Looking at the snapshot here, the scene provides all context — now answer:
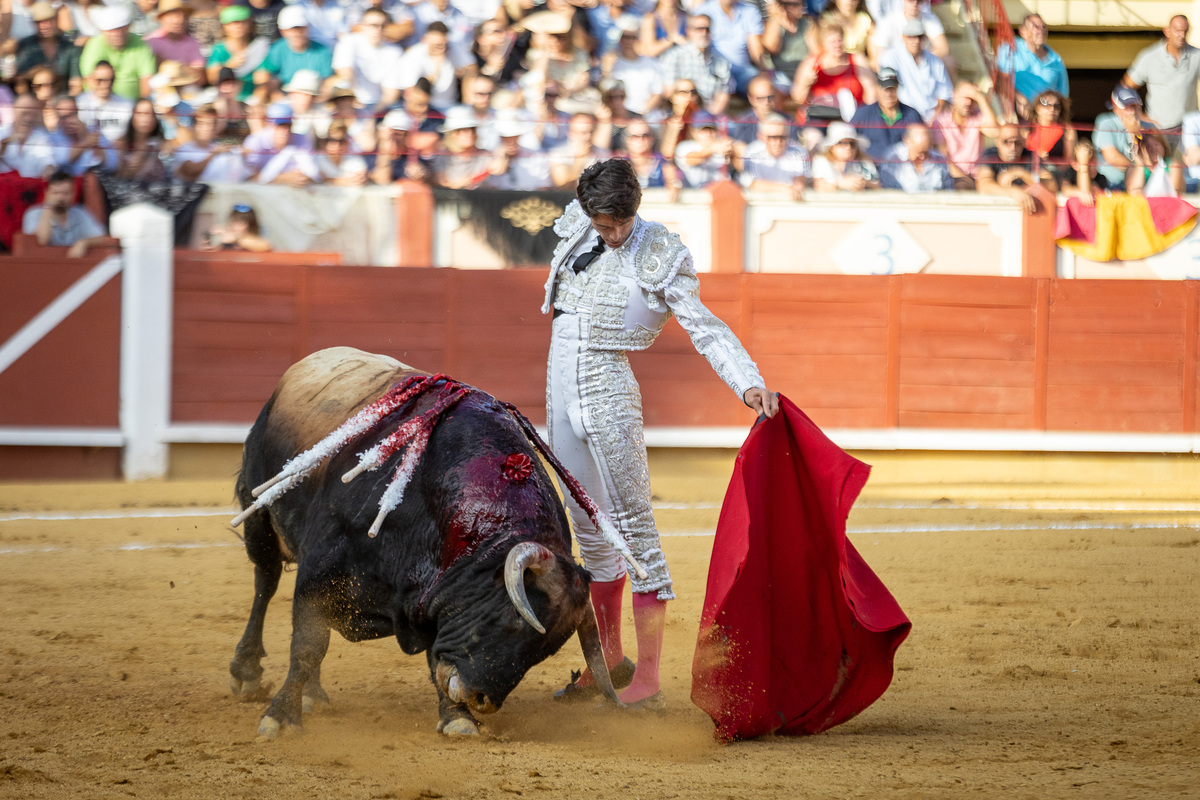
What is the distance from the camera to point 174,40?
7.29 meters

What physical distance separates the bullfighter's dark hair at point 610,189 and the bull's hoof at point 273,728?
122 cm

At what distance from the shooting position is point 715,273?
23.8 feet

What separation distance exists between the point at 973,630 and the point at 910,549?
1344 millimetres

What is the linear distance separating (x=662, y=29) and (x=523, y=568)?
20.4 ft

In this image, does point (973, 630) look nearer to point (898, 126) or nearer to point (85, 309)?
point (898, 126)

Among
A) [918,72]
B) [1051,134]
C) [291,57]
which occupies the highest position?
[918,72]

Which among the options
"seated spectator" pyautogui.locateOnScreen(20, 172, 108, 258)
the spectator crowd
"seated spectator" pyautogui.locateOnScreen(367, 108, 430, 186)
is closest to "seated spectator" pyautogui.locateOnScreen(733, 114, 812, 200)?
the spectator crowd

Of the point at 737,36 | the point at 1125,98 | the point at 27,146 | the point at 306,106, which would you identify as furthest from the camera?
the point at 1125,98

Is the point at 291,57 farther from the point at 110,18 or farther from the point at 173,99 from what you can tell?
the point at 110,18

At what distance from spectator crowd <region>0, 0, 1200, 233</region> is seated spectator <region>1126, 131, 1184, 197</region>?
0.05ft

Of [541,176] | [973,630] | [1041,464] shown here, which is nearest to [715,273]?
[541,176]

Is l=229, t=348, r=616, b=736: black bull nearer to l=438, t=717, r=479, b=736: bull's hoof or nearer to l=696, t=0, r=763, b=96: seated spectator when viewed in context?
l=438, t=717, r=479, b=736: bull's hoof

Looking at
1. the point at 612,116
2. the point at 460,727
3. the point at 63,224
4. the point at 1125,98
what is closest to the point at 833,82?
the point at 612,116

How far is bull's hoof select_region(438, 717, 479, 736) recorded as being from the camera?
2.38 meters
